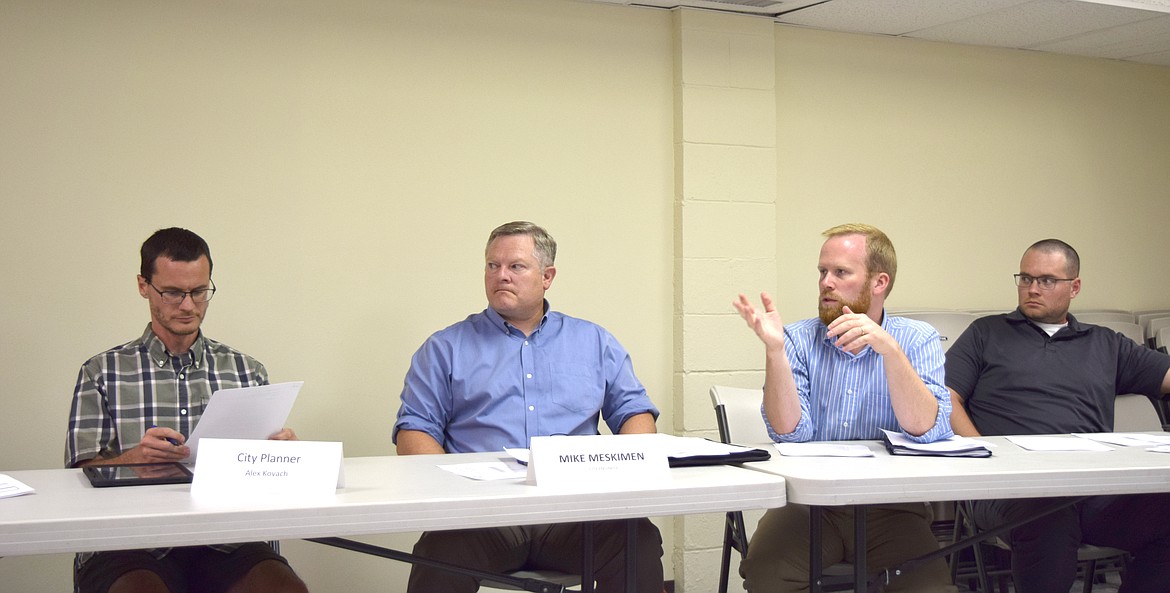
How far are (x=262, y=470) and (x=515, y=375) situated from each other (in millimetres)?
1205

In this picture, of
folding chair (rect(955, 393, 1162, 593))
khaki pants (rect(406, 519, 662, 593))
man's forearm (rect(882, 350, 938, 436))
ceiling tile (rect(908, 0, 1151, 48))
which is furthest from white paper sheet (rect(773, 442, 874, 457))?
ceiling tile (rect(908, 0, 1151, 48))

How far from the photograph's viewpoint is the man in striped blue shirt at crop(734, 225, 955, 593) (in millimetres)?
2438

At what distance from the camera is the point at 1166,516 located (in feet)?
8.80

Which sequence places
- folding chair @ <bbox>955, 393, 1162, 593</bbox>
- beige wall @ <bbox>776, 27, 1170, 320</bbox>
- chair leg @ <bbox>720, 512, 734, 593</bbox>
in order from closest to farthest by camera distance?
1. chair leg @ <bbox>720, 512, 734, 593</bbox>
2. folding chair @ <bbox>955, 393, 1162, 593</bbox>
3. beige wall @ <bbox>776, 27, 1170, 320</bbox>

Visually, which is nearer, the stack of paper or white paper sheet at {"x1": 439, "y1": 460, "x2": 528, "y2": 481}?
white paper sheet at {"x1": 439, "y1": 460, "x2": 528, "y2": 481}

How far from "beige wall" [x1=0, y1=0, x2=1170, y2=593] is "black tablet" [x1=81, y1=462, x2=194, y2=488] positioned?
1.45 meters

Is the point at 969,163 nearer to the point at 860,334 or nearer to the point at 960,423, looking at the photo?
the point at 960,423

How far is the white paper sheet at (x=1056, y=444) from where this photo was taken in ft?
8.05

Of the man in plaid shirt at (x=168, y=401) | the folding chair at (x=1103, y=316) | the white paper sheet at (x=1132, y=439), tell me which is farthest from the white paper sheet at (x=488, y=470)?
the folding chair at (x=1103, y=316)

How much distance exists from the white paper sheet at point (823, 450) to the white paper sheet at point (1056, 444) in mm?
410

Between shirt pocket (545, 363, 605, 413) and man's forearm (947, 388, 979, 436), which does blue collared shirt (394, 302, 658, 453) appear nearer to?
shirt pocket (545, 363, 605, 413)

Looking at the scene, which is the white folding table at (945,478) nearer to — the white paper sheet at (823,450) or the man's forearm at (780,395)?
the white paper sheet at (823,450)

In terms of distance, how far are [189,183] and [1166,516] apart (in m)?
3.01

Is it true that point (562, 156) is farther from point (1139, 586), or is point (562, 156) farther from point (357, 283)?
point (1139, 586)
